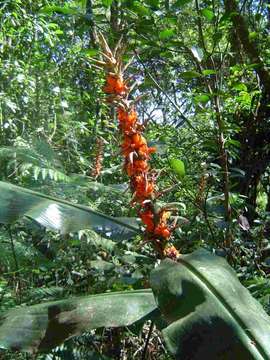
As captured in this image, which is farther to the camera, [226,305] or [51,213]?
[51,213]

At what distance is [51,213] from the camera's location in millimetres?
1968

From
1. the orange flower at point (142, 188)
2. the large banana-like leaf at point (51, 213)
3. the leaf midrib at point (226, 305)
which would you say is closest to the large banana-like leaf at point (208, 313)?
the leaf midrib at point (226, 305)

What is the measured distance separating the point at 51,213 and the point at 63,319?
43 centimetres

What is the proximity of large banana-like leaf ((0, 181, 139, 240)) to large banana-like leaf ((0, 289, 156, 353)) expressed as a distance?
0.29m

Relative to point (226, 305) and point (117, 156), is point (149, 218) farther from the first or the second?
point (117, 156)

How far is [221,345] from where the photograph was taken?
1410 millimetres

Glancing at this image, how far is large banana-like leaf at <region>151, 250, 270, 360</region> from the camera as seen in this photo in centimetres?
140

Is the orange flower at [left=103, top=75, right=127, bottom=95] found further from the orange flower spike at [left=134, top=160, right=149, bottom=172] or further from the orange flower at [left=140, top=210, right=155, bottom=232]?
the orange flower at [left=140, top=210, right=155, bottom=232]

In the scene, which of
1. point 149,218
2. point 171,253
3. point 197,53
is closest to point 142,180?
point 149,218

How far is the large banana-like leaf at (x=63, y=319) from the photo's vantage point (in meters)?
1.65

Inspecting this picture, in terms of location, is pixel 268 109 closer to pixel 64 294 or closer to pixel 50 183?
pixel 50 183

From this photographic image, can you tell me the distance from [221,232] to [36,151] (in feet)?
4.59

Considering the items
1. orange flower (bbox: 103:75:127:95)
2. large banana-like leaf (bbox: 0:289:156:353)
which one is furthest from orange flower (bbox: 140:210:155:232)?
orange flower (bbox: 103:75:127:95)

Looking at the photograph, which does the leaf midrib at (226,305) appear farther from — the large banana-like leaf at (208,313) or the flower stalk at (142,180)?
the flower stalk at (142,180)
